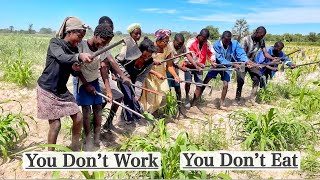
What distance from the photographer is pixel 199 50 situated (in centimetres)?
551

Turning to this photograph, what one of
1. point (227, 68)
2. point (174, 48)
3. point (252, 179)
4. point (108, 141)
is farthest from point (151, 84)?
point (252, 179)

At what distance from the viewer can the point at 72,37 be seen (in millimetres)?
3082

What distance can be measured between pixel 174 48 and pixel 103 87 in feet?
5.15

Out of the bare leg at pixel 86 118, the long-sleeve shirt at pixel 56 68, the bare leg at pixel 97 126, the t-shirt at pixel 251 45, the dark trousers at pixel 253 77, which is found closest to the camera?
the long-sleeve shirt at pixel 56 68

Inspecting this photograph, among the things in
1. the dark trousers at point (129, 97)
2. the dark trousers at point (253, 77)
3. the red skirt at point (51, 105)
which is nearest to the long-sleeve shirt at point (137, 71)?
the dark trousers at point (129, 97)

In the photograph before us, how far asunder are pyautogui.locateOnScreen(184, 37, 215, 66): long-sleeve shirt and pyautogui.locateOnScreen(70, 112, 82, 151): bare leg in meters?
2.59

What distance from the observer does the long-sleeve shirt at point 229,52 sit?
571 centimetres

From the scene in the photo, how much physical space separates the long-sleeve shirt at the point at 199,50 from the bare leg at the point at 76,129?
259 cm

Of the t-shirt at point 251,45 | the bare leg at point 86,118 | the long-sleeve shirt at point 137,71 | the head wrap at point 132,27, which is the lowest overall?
the bare leg at point 86,118

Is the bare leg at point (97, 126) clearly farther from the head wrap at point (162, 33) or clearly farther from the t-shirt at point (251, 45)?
the t-shirt at point (251, 45)

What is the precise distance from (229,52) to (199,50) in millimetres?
637

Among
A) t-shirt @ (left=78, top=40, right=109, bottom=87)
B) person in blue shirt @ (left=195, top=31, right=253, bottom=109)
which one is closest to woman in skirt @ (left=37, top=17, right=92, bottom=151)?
t-shirt @ (left=78, top=40, right=109, bottom=87)

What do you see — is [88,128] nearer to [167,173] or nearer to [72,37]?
[72,37]

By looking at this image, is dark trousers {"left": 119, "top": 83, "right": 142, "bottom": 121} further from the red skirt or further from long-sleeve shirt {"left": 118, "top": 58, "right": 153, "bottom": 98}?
the red skirt
